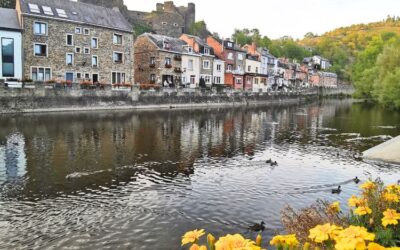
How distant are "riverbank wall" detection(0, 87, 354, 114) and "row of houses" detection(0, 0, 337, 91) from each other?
7.26 feet

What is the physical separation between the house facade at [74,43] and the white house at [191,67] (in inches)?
504

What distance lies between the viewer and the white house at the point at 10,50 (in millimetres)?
46594

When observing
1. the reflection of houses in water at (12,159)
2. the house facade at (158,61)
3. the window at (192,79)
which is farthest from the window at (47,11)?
the window at (192,79)

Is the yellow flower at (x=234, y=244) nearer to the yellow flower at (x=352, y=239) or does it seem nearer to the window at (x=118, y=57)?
the yellow flower at (x=352, y=239)

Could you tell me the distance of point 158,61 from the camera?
65.3 m

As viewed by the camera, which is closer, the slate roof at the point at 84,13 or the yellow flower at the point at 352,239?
the yellow flower at the point at 352,239

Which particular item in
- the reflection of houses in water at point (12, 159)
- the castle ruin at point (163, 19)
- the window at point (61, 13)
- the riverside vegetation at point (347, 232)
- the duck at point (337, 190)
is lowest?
the duck at point (337, 190)

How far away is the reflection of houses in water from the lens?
61.6 ft

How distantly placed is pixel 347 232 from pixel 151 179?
48.1ft

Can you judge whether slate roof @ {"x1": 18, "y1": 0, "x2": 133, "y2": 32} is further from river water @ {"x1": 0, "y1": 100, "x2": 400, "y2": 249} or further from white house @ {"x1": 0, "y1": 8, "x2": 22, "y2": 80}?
river water @ {"x1": 0, "y1": 100, "x2": 400, "y2": 249}

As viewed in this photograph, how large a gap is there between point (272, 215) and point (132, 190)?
617 centimetres

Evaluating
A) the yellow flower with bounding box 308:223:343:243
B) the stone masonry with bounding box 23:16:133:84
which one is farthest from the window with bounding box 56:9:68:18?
the yellow flower with bounding box 308:223:343:243

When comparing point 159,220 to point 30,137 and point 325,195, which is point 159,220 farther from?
point 30,137

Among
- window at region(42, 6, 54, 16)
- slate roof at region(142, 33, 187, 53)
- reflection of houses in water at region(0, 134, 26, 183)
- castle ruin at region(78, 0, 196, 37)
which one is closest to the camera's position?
reflection of houses in water at region(0, 134, 26, 183)
